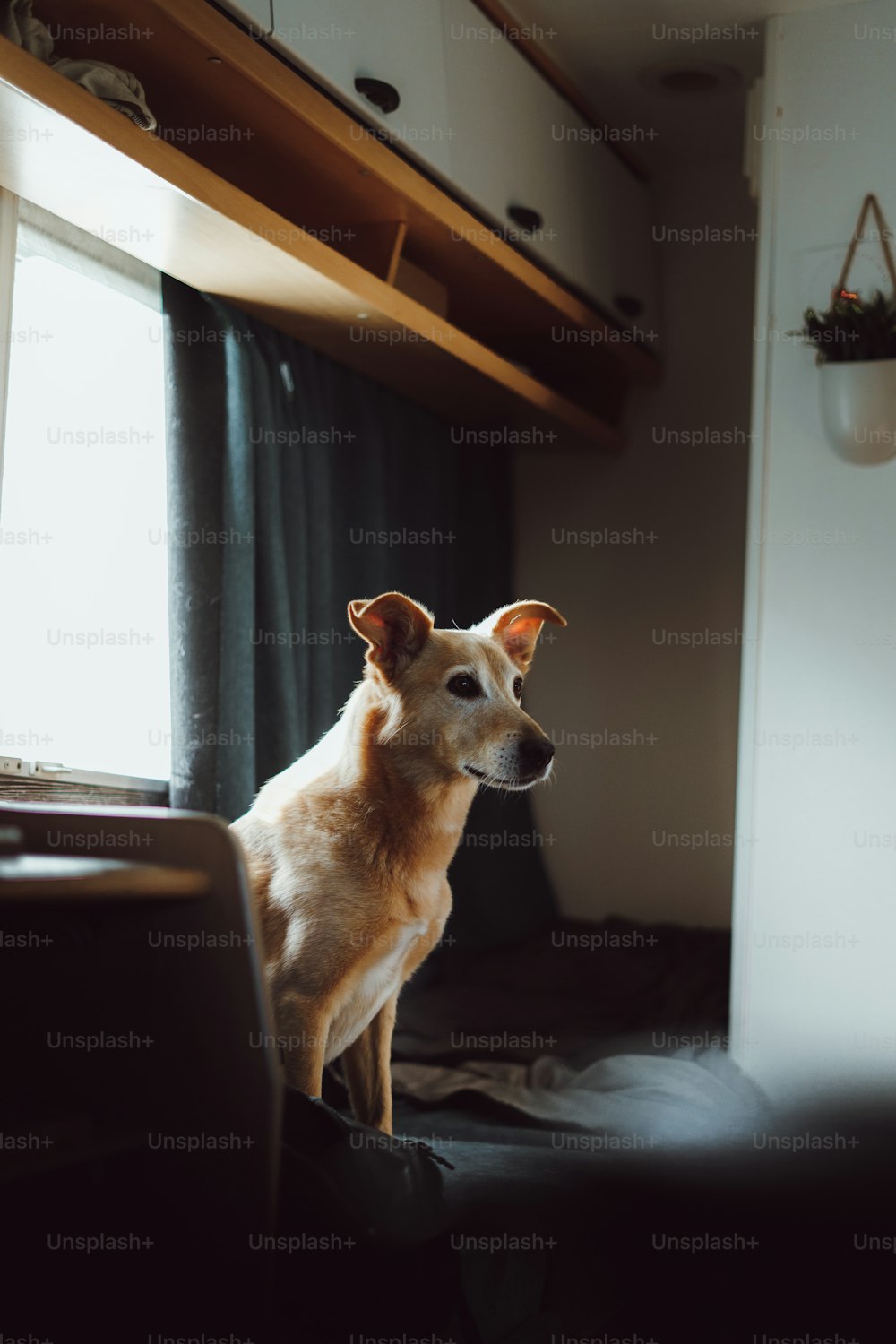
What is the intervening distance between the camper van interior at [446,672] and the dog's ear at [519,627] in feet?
0.03

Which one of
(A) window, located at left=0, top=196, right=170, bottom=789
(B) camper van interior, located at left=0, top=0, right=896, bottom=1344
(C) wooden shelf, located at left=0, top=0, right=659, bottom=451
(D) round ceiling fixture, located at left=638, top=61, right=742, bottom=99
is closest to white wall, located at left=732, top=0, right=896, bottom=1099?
(B) camper van interior, located at left=0, top=0, right=896, bottom=1344

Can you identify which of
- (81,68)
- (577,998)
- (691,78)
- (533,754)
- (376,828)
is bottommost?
(577,998)

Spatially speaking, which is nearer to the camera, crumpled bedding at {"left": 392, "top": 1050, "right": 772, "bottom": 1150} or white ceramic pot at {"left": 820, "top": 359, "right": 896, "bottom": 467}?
crumpled bedding at {"left": 392, "top": 1050, "right": 772, "bottom": 1150}

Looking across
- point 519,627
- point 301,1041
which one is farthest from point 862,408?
point 301,1041

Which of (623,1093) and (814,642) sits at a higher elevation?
(814,642)

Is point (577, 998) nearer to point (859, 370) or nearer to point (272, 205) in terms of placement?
point (859, 370)

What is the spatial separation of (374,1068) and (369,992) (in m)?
0.21

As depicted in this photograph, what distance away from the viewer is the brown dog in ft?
5.56

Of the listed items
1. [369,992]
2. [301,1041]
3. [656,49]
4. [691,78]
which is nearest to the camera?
[301,1041]

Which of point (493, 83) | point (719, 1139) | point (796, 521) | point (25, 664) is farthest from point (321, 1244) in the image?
point (493, 83)

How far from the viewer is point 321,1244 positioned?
3.88ft

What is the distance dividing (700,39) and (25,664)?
2320 mm

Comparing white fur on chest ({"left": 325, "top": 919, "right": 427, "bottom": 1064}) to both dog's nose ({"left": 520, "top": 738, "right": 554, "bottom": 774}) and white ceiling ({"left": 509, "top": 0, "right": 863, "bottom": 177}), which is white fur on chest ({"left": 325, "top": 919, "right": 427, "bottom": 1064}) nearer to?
dog's nose ({"left": 520, "top": 738, "right": 554, "bottom": 774})

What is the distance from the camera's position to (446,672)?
6.30ft
